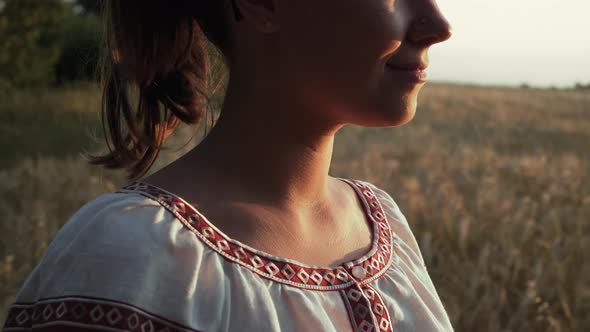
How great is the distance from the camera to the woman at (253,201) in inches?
38.4

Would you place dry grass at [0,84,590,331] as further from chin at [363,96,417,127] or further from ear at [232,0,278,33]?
ear at [232,0,278,33]

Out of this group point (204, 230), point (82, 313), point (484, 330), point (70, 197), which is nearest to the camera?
point (82, 313)

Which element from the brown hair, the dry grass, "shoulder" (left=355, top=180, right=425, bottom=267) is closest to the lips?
the brown hair

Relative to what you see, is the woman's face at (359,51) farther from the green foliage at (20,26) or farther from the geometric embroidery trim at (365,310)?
the green foliage at (20,26)

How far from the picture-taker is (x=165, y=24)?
1.23 metres

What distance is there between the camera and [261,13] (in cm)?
111

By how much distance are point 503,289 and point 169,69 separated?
1948 millimetres

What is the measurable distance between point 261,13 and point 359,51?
7.3 inches

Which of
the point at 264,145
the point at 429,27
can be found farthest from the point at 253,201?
the point at 429,27

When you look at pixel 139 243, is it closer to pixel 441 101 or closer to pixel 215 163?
pixel 215 163

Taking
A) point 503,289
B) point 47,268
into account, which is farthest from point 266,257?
point 503,289

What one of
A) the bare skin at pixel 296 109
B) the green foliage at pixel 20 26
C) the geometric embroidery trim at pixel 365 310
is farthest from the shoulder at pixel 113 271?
the green foliage at pixel 20 26

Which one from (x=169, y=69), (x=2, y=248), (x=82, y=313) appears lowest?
(x=2, y=248)

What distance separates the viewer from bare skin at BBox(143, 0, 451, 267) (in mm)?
1054
